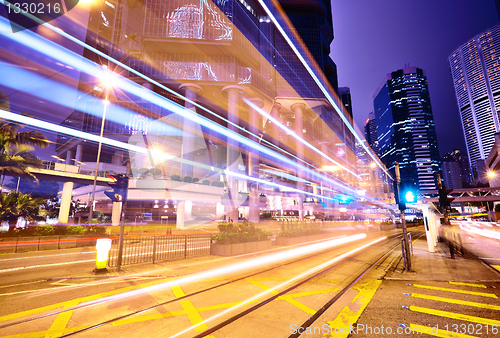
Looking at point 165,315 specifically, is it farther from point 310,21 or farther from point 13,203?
point 310,21

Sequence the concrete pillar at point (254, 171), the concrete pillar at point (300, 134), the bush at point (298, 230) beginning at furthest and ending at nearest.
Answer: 1. the concrete pillar at point (300, 134)
2. the concrete pillar at point (254, 171)
3. the bush at point (298, 230)

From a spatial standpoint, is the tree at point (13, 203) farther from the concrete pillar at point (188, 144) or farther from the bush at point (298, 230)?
the concrete pillar at point (188, 144)

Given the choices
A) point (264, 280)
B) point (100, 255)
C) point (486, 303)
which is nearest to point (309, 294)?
point (264, 280)

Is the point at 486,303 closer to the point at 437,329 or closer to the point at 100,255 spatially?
the point at 437,329

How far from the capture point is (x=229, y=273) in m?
8.93

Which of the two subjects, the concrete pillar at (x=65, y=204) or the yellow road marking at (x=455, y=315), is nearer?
the yellow road marking at (x=455, y=315)

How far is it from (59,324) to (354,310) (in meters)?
6.36

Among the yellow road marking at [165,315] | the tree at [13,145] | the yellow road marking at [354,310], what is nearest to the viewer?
the yellow road marking at [354,310]

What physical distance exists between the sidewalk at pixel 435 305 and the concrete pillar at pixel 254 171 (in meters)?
41.6

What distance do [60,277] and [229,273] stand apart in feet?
19.9

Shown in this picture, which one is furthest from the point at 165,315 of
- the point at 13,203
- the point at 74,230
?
the point at 13,203

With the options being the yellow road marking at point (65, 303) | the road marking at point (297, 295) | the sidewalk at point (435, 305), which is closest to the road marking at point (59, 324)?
the yellow road marking at point (65, 303)

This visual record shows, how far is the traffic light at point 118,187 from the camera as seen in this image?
9016mm

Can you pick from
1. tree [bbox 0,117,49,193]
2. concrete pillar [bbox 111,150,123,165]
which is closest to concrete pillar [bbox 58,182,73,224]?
tree [bbox 0,117,49,193]
